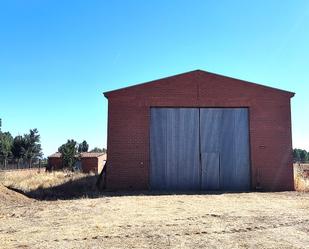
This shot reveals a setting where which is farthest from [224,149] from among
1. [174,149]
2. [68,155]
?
[68,155]

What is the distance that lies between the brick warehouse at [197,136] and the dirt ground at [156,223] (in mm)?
5002

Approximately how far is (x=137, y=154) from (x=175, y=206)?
7541 millimetres

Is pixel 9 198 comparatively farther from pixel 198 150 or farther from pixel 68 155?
pixel 68 155

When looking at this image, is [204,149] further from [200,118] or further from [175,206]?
[175,206]

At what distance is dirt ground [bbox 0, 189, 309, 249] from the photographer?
922cm

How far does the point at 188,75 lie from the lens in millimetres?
23062

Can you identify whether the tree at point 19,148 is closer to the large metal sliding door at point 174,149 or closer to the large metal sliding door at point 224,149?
the large metal sliding door at point 174,149

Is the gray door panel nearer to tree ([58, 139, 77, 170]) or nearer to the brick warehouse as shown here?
the brick warehouse

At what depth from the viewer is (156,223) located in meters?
11.6

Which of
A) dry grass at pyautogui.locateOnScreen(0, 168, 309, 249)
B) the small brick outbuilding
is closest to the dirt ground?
dry grass at pyautogui.locateOnScreen(0, 168, 309, 249)

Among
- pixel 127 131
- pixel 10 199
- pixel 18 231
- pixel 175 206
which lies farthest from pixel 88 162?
pixel 18 231

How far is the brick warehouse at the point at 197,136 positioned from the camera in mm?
22672

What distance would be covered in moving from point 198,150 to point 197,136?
80 cm

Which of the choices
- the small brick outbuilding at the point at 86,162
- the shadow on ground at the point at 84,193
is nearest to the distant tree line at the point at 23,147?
the small brick outbuilding at the point at 86,162
